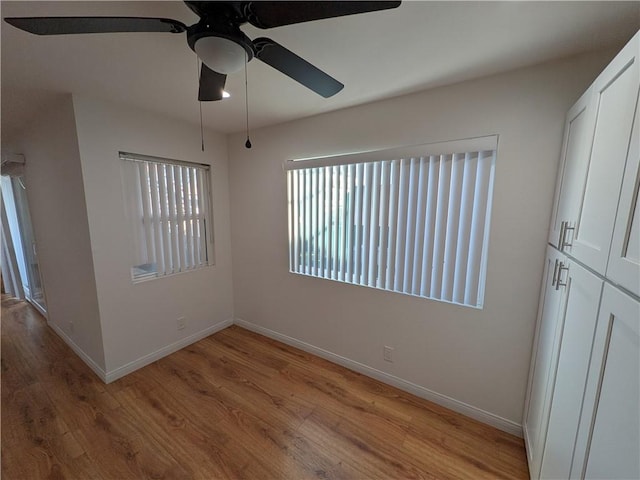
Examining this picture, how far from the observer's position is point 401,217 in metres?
2.15

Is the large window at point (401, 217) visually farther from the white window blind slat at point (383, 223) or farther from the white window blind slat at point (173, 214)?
the white window blind slat at point (173, 214)

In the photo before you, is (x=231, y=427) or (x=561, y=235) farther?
(x=231, y=427)

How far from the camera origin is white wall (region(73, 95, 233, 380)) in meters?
2.14

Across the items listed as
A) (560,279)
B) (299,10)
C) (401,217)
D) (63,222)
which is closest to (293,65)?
(299,10)

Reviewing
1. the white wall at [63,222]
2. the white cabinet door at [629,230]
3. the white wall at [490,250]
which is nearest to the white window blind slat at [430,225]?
the white wall at [490,250]

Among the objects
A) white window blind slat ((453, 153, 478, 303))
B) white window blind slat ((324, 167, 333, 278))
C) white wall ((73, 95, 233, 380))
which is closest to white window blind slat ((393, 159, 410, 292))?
white window blind slat ((453, 153, 478, 303))

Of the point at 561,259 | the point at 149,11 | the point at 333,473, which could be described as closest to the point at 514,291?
the point at 561,259

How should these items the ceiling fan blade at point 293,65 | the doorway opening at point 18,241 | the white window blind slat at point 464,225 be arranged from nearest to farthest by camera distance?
the ceiling fan blade at point 293,65, the white window blind slat at point 464,225, the doorway opening at point 18,241

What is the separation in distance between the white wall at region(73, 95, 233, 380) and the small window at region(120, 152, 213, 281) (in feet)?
0.27

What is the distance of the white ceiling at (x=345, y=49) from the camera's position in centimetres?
124

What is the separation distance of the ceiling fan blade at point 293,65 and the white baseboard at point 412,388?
7.27 feet

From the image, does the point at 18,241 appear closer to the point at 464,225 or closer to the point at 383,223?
the point at 383,223

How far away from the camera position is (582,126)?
1.30 m

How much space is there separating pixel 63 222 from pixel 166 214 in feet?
2.66
